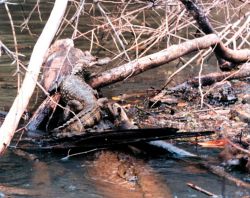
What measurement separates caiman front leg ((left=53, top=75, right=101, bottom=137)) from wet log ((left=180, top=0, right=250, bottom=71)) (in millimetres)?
1703

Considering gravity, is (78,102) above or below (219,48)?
below

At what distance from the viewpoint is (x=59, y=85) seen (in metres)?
7.62

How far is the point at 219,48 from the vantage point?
7.90 m

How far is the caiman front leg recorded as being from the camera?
21.9 feet

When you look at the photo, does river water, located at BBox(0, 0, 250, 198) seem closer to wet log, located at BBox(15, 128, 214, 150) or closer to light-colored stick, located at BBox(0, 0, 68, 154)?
wet log, located at BBox(15, 128, 214, 150)

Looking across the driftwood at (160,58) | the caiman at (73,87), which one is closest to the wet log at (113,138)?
the caiman at (73,87)

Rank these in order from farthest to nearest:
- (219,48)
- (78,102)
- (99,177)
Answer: (219,48) → (78,102) → (99,177)

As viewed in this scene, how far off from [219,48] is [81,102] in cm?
210

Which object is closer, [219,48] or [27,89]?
[27,89]

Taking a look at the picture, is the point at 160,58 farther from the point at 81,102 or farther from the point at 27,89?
the point at 27,89

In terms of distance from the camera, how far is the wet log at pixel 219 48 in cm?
730

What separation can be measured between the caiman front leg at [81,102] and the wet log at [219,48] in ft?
5.59

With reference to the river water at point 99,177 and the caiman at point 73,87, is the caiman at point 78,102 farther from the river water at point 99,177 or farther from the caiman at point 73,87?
the river water at point 99,177

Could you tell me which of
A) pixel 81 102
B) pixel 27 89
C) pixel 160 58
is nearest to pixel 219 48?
pixel 160 58
